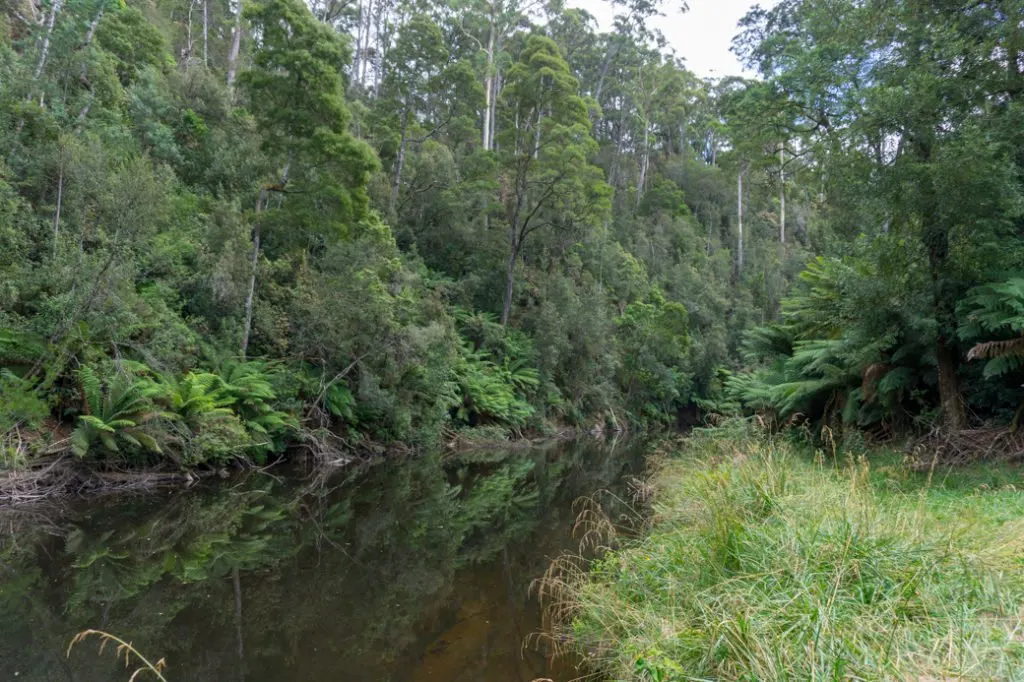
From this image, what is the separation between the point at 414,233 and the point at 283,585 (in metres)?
19.0

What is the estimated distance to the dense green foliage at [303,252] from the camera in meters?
9.78

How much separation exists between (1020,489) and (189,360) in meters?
12.6

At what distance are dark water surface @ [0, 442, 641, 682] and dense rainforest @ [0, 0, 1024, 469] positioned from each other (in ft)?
7.99

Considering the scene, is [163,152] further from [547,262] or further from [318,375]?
[547,262]

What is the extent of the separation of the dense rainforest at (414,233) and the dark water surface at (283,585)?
7.99 feet

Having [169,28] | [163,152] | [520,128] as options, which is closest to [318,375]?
[163,152]

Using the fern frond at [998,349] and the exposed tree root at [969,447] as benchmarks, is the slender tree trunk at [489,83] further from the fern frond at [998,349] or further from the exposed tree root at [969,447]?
the fern frond at [998,349]

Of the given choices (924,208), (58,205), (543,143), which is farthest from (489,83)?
(924,208)

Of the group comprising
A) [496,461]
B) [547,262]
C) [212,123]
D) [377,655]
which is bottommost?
[496,461]

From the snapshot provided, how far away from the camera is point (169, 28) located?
74.7ft

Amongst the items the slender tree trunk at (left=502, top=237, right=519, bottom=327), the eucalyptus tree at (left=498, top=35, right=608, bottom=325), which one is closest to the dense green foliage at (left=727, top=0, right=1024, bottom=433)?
the eucalyptus tree at (left=498, top=35, right=608, bottom=325)

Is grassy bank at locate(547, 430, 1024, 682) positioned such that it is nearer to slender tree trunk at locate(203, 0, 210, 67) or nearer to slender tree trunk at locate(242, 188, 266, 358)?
slender tree trunk at locate(242, 188, 266, 358)

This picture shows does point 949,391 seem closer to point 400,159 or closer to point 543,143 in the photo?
point 543,143

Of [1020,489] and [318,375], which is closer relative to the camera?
[1020,489]
